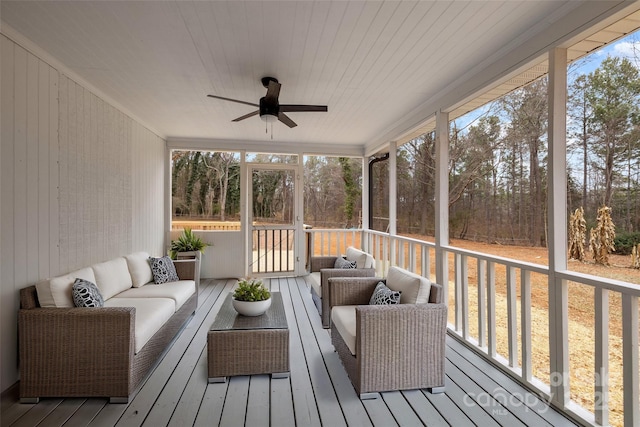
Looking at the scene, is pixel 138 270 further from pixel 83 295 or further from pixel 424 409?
pixel 424 409

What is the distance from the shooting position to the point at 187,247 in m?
5.59

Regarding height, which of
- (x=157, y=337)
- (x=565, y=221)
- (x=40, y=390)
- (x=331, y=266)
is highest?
(x=565, y=221)

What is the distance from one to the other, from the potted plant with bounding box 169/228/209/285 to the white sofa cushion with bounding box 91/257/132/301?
5.63 ft

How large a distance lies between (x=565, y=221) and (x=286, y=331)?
2.13 metres

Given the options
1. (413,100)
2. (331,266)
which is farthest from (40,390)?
(413,100)

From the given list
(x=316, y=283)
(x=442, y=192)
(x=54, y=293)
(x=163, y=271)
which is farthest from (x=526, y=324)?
(x=163, y=271)

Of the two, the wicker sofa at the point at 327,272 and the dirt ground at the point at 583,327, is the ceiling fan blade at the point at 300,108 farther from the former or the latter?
the dirt ground at the point at 583,327

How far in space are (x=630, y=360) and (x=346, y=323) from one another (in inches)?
66.4

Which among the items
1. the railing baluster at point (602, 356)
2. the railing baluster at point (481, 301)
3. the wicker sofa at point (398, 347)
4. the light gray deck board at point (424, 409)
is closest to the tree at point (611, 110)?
the railing baluster at point (602, 356)

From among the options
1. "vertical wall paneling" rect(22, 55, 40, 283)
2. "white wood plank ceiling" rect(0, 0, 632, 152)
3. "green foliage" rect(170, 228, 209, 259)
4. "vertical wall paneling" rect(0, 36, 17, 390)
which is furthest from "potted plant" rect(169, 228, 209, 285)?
"vertical wall paneling" rect(0, 36, 17, 390)

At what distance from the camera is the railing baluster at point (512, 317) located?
2607 mm

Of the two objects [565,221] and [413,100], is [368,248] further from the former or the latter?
[565,221]

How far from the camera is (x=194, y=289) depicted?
13.3ft

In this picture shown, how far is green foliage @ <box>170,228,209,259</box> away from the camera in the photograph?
5551 millimetres
